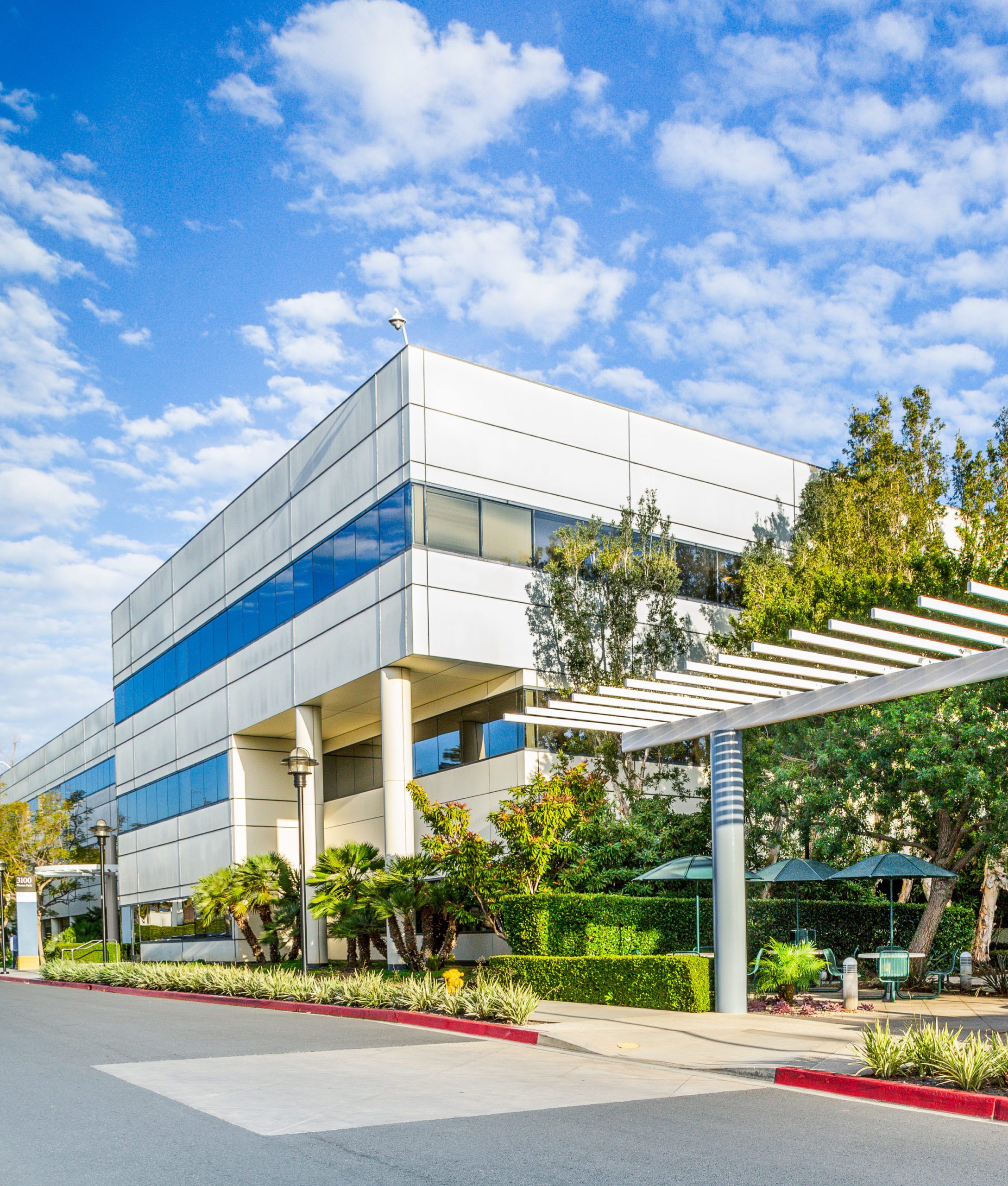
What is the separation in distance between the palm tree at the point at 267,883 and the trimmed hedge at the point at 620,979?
1174 cm

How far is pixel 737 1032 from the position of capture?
14.7 metres

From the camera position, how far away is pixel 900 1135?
8508mm

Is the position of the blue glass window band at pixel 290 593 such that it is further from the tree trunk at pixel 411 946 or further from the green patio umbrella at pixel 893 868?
the green patio umbrella at pixel 893 868

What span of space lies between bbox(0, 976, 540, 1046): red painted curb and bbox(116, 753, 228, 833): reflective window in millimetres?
9672

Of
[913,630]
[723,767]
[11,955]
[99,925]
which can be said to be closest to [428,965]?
[723,767]

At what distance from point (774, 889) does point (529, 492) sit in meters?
10.9

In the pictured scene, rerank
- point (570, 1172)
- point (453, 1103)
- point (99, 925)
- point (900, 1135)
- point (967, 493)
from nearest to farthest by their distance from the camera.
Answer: point (570, 1172), point (900, 1135), point (453, 1103), point (967, 493), point (99, 925)

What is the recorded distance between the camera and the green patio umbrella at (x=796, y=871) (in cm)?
1998

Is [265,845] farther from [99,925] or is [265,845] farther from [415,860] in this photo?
[99,925]

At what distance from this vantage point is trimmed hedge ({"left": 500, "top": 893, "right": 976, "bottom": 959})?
66.8 ft

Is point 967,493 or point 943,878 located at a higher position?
point 967,493

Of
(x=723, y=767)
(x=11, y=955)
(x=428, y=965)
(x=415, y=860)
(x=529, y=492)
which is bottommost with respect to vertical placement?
(x=11, y=955)

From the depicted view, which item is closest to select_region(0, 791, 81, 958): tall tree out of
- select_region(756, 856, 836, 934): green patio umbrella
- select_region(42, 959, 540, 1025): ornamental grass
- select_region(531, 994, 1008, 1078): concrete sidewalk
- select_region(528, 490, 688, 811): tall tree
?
select_region(42, 959, 540, 1025): ornamental grass

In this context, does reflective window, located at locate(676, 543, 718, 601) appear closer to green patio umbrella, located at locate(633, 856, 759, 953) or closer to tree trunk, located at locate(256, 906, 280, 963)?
green patio umbrella, located at locate(633, 856, 759, 953)
